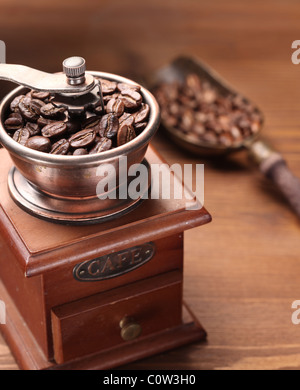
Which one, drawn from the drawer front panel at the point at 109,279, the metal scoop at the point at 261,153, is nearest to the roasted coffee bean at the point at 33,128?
the drawer front panel at the point at 109,279

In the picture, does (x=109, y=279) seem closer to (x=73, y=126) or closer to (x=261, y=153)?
(x=73, y=126)

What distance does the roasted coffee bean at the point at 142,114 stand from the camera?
4.14 ft

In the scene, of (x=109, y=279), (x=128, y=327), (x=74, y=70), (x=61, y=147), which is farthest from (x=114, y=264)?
(x=74, y=70)

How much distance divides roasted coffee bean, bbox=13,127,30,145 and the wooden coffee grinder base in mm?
144

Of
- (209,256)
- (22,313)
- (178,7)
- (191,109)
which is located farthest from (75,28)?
(22,313)

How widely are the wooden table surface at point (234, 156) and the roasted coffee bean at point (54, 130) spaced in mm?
510

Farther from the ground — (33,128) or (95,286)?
(33,128)

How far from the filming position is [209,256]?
1.68 m

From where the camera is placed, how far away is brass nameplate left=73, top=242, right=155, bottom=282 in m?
1.30

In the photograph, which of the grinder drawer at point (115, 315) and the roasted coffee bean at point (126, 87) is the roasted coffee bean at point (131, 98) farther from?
the grinder drawer at point (115, 315)

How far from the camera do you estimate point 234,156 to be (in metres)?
1.96

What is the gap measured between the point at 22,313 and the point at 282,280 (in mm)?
595

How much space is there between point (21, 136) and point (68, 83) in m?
0.12

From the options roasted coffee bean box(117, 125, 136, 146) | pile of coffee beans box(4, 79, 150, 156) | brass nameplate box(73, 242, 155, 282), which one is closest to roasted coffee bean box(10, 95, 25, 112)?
pile of coffee beans box(4, 79, 150, 156)
